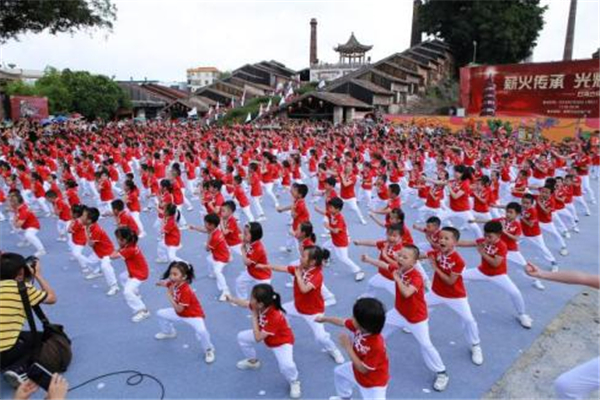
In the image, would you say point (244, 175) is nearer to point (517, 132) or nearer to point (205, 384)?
point (205, 384)

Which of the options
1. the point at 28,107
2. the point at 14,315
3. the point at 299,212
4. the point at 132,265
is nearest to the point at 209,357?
the point at 132,265

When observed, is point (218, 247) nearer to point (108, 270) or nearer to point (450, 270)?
point (108, 270)

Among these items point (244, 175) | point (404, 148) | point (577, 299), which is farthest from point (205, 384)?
point (404, 148)

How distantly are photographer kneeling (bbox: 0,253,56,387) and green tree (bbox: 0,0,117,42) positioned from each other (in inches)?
827

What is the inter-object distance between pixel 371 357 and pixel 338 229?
3160 millimetres

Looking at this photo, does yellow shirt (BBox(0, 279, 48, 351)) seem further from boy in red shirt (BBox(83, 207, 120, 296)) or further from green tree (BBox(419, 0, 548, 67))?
green tree (BBox(419, 0, 548, 67))

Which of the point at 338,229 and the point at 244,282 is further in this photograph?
the point at 338,229

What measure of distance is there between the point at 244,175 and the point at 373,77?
1058 inches

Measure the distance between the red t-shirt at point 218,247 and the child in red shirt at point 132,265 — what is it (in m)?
0.89

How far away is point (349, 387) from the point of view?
3.50 metres

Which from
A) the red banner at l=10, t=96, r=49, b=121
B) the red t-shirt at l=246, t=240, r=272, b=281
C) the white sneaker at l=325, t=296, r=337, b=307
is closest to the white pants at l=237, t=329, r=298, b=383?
the red t-shirt at l=246, t=240, r=272, b=281

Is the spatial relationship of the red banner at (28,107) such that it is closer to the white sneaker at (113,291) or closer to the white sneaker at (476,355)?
the white sneaker at (113,291)

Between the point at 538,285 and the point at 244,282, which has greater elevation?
the point at 244,282

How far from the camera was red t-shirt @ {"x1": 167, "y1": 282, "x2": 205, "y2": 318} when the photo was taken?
4223mm
